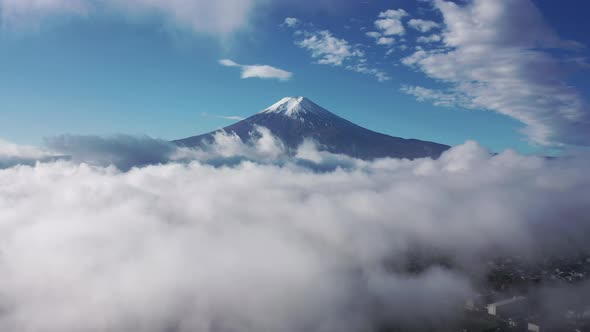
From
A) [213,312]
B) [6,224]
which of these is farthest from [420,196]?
[6,224]

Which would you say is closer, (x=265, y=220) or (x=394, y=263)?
(x=394, y=263)

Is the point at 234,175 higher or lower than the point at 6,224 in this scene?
higher

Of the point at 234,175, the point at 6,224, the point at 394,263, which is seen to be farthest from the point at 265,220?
the point at 234,175

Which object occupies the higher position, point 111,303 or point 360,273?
point 360,273

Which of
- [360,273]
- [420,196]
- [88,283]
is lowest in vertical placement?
[88,283]

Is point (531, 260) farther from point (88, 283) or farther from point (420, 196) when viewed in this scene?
point (88, 283)

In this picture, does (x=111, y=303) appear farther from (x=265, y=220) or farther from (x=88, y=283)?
(x=265, y=220)

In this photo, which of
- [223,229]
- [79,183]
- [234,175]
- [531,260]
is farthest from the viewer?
[234,175]

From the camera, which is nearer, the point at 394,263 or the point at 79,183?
the point at 394,263

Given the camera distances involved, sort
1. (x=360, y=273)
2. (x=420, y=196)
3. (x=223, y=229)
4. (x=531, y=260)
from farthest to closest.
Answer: (x=420, y=196), (x=223, y=229), (x=531, y=260), (x=360, y=273)
